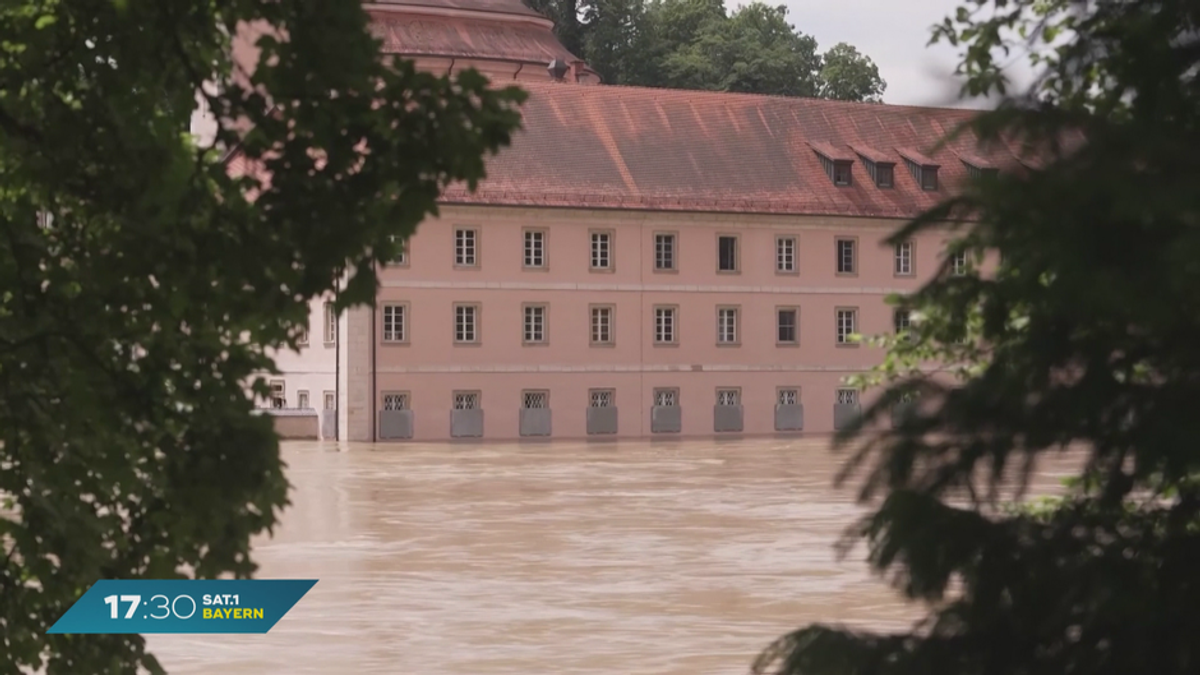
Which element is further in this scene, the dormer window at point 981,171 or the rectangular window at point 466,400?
the rectangular window at point 466,400

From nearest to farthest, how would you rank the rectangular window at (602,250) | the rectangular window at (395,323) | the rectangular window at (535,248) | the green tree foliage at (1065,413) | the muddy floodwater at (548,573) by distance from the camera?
the green tree foliage at (1065,413), the muddy floodwater at (548,573), the rectangular window at (395,323), the rectangular window at (535,248), the rectangular window at (602,250)

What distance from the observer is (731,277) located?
5994cm

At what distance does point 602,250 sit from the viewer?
58344 mm

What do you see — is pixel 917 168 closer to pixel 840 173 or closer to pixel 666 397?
pixel 840 173

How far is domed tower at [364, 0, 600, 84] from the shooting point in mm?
68000

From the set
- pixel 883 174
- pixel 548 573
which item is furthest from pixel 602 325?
pixel 548 573

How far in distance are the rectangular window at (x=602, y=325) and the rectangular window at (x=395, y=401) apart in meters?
6.09

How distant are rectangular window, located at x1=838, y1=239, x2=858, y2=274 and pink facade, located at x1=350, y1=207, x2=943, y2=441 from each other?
114 millimetres

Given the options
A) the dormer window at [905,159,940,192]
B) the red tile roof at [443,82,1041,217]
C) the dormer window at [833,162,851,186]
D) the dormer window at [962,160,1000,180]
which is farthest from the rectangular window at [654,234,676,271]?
the dormer window at [962,160,1000,180]

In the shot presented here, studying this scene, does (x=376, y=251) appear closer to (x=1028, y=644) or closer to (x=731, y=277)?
(x=1028, y=644)

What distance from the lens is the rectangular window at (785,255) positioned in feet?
199

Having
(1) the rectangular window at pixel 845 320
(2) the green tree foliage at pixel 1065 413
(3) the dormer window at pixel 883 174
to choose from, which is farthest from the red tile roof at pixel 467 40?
(2) the green tree foliage at pixel 1065 413

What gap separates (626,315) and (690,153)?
5.91 m

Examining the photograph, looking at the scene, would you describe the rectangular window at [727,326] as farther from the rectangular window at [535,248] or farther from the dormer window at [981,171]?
the dormer window at [981,171]
